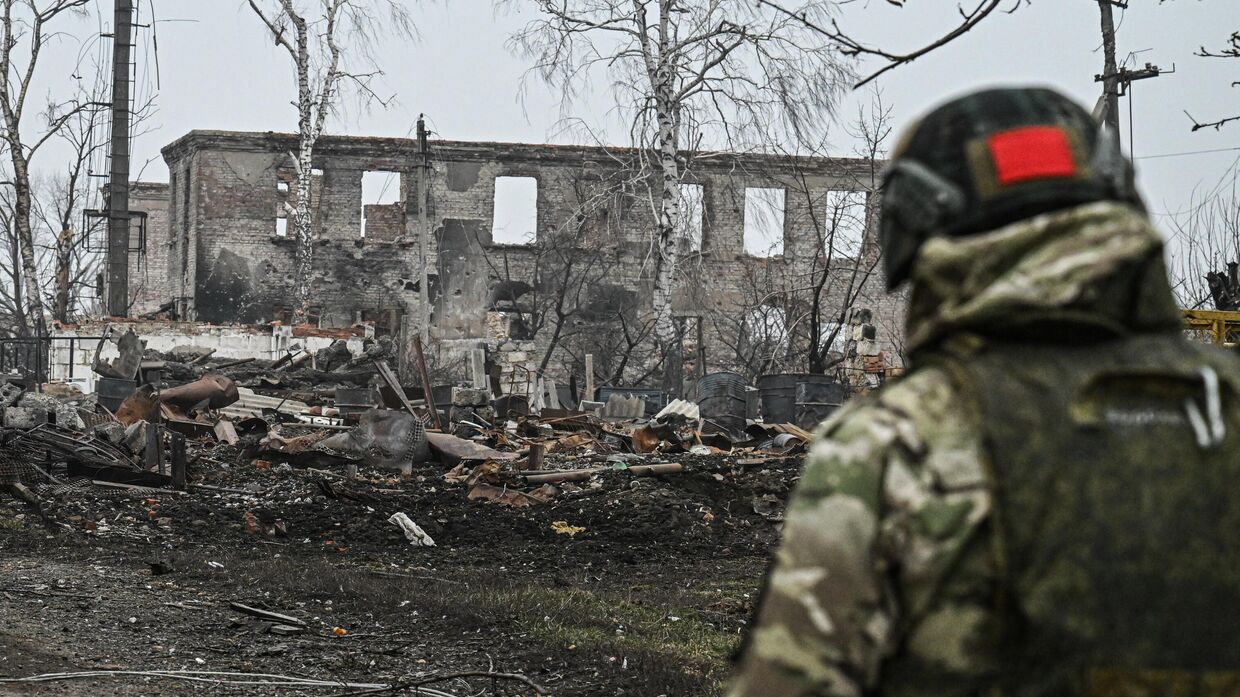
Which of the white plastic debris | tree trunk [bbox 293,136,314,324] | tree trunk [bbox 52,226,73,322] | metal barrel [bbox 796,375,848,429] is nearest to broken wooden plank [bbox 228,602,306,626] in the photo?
the white plastic debris

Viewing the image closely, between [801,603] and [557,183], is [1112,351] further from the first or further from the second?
[557,183]

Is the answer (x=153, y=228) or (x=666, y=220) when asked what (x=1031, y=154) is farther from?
(x=153, y=228)

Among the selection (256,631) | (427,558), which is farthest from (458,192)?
(256,631)

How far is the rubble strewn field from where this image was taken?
6.00m

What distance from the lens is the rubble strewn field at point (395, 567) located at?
6.00 meters

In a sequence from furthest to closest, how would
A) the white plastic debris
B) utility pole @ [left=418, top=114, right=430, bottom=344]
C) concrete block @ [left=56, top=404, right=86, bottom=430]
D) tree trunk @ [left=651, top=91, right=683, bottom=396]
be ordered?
utility pole @ [left=418, top=114, right=430, bottom=344] → tree trunk @ [left=651, top=91, right=683, bottom=396] → concrete block @ [left=56, top=404, right=86, bottom=430] → the white plastic debris

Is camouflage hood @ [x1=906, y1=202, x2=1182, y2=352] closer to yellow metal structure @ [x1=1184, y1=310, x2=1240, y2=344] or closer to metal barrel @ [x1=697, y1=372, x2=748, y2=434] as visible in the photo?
yellow metal structure @ [x1=1184, y1=310, x2=1240, y2=344]

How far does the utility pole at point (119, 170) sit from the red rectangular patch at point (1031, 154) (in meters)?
26.6

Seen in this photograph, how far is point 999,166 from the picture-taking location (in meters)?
1.54

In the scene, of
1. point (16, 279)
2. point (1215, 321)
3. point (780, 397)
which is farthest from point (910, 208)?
point (16, 279)

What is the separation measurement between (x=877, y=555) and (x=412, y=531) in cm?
917

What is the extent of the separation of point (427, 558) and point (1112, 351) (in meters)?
8.61

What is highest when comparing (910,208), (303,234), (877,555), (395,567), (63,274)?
(303,234)

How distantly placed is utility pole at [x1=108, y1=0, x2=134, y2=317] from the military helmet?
86.9ft
